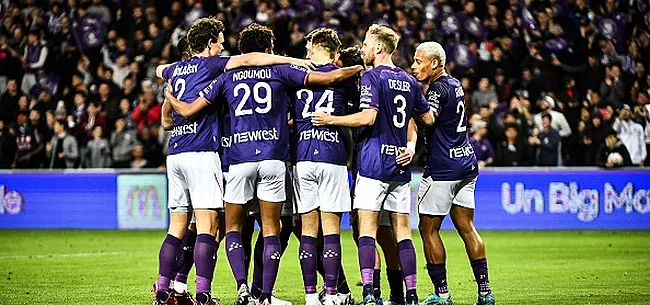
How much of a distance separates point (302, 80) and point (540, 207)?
10672 mm

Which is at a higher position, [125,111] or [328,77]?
[125,111]

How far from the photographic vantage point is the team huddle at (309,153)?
30.5 feet

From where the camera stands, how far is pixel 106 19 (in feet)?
78.0

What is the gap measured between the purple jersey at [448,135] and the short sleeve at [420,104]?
15 centimetres

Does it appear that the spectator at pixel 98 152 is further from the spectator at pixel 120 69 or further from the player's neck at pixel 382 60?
the player's neck at pixel 382 60

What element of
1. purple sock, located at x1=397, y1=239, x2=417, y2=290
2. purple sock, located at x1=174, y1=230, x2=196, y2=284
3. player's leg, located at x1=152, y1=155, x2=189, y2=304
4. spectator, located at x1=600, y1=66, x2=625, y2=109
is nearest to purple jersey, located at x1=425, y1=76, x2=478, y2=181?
purple sock, located at x1=397, y1=239, x2=417, y2=290

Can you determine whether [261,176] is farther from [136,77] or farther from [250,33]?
[136,77]

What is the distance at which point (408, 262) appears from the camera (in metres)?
9.22

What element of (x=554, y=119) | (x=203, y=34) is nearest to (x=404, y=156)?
(x=203, y=34)

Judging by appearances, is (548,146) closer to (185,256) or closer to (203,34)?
(185,256)

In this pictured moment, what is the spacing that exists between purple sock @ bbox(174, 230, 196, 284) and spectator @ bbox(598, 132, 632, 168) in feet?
34.6

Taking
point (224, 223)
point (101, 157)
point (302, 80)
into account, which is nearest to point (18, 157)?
point (101, 157)

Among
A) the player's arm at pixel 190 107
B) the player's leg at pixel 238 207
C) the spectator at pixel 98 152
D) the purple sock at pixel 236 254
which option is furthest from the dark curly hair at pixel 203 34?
the spectator at pixel 98 152

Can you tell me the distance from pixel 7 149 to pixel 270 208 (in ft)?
43.2
